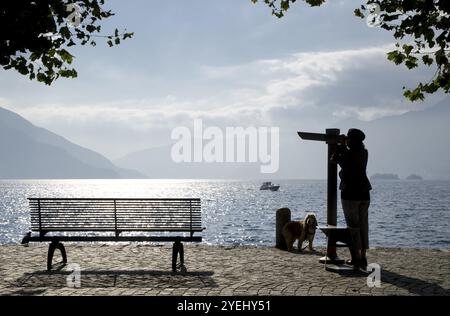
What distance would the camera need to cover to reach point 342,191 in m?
10.1

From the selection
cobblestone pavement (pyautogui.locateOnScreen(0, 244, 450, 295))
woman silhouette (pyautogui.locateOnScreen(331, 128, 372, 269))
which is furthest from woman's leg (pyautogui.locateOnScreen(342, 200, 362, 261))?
cobblestone pavement (pyautogui.locateOnScreen(0, 244, 450, 295))

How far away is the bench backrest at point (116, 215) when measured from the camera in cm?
1097

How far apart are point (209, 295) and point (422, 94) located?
5756mm

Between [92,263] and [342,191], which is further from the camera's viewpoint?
[92,263]

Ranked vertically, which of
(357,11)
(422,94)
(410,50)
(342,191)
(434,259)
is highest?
(357,11)

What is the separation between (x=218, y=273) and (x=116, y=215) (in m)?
2.94

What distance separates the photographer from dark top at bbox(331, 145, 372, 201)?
9945 millimetres

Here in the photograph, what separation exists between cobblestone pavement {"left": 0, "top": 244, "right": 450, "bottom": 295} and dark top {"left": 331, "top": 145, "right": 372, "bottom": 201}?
1.42 meters

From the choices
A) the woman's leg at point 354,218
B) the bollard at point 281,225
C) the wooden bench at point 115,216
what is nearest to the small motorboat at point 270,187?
the bollard at point 281,225

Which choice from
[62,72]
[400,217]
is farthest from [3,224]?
[62,72]

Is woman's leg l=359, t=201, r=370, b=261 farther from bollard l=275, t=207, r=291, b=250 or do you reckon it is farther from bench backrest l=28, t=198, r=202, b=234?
bench backrest l=28, t=198, r=202, b=234

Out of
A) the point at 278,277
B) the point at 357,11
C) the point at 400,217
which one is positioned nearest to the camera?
the point at 278,277

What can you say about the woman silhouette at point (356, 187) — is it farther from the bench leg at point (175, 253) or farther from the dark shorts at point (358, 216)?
the bench leg at point (175, 253)

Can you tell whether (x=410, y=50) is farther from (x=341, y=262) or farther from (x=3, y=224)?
(x=3, y=224)
